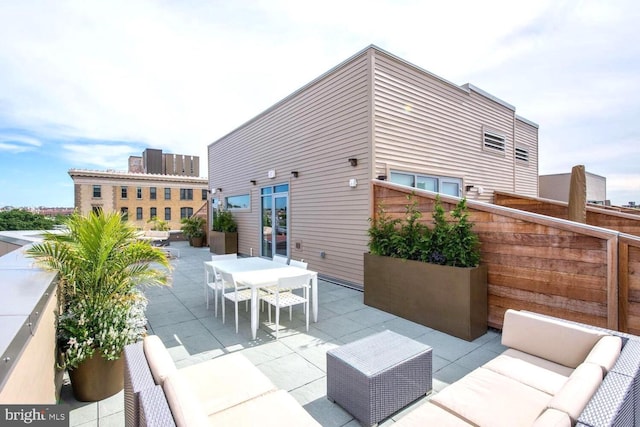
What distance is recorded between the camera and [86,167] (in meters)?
30.4

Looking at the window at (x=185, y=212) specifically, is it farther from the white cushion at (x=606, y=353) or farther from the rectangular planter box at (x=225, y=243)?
the white cushion at (x=606, y=353)

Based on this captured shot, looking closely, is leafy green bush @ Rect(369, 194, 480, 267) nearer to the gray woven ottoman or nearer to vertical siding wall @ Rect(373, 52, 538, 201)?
vertical siding wall @ Rect(373, 52, 538, 201)

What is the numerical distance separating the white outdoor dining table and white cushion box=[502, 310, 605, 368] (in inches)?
96.8

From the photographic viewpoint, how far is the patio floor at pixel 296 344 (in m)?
2.58

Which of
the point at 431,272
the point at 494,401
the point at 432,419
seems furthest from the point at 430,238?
the point at 432,419

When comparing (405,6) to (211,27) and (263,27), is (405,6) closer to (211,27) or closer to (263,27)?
(263,27)

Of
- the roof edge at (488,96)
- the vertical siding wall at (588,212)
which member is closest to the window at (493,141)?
the roof edge at (488,96)

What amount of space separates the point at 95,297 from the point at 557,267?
4984mm

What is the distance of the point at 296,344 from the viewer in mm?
3768

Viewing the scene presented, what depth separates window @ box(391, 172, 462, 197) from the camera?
6.57 metres

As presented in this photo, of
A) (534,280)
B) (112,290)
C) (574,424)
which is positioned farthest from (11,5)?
(534,280)

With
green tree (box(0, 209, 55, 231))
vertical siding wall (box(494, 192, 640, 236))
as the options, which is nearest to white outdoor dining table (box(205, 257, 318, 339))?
vertical siding wall (box(494, 192, 640, 236))

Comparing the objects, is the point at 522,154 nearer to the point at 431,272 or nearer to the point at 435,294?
the point at 431,272

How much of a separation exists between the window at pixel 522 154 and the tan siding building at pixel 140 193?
26162mm
